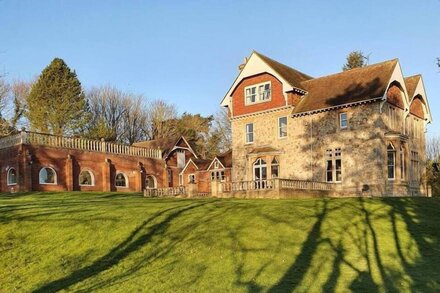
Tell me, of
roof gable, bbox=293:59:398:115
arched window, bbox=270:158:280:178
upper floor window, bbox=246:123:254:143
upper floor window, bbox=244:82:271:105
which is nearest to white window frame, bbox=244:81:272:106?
upper floor window, bbox=244:82:271:105

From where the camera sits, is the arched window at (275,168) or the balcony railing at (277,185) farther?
the arched window at (275,168)

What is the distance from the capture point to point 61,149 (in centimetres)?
3853

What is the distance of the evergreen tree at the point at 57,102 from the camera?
59344mm

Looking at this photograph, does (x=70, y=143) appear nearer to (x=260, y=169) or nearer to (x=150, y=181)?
(x=150, y=181)

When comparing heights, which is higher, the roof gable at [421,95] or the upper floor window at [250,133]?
the roof gable at [421,95]

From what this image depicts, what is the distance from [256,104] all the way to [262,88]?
1418 mm

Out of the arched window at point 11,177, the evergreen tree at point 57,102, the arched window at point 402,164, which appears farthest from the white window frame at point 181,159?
the arched window at point 402,164

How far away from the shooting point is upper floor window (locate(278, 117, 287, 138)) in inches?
1511

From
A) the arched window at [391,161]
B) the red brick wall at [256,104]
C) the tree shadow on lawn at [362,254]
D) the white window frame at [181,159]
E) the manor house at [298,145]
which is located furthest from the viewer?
the white window frame at [181,159]

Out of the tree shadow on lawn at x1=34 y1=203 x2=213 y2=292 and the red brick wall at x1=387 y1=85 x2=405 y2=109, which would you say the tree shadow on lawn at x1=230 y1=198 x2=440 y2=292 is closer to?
the tree shadow on lawn at x1=34 y1=203 x2=213 y2=292

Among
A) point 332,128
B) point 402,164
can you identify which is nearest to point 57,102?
point 332,128

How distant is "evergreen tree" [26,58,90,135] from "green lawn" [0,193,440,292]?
40.8m

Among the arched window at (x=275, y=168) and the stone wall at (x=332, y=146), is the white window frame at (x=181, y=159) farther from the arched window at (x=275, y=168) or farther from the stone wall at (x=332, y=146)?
the arched window at (x=275, y=168)

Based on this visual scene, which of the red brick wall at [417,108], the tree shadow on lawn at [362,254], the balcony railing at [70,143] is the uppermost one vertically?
the red brick wall at [417,108]
